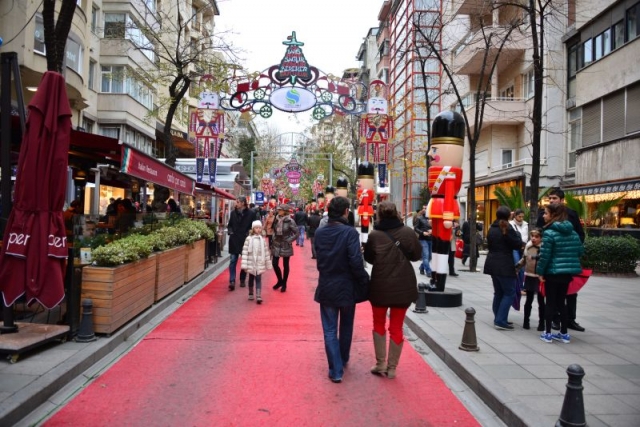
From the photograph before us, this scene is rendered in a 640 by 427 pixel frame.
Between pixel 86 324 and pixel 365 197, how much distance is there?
11905 millimetres

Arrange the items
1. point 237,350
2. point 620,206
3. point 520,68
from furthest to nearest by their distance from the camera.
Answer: point 520,68, point 620,206, point 237,350

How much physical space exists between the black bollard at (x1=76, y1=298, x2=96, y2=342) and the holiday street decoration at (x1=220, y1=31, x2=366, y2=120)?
1202cm

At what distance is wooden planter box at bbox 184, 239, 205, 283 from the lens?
11453 millimetres

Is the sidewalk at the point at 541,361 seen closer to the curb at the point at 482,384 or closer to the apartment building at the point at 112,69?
the curb at the point at 482,384

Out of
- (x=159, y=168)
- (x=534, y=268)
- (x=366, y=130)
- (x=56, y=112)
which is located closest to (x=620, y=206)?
(x=366, y=130)

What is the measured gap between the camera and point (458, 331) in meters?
7.32

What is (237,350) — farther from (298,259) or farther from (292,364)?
(298,259)

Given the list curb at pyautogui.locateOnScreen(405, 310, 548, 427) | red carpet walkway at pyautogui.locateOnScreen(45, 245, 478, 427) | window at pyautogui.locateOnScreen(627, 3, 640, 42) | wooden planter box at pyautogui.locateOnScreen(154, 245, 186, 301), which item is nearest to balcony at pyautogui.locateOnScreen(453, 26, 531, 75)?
window at pyautogui.locateOnScreen(627, 3, 640, 42)

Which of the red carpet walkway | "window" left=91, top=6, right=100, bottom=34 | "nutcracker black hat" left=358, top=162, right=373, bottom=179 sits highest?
"window" left=91, top=6, right=100, bottom=34

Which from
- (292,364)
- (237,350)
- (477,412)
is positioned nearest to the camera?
(477,412)

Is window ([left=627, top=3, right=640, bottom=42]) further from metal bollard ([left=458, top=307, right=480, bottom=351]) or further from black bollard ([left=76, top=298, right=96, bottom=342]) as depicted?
black bollard ([left=76, top=298, right=96, bottom=342])

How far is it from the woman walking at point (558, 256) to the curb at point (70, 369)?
5.49 metres

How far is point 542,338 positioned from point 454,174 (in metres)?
3.35

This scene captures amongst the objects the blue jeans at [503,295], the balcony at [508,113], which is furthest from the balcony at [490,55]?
the blue jeans at [503,295]
